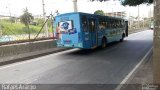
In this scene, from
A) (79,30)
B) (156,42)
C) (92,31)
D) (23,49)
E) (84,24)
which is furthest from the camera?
(92,31)

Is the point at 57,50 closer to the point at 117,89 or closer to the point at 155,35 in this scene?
the point at 117,89

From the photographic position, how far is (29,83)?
332 inches

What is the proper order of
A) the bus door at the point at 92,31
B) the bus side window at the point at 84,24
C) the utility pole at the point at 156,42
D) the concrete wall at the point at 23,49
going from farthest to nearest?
the bus door at the point at 92,31 → the bus side window at the point at 84,24 → the concrete wall at the point at 23,49 → the utility pole at the point at 156,42

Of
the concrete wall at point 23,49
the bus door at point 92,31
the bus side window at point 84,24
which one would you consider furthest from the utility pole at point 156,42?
the bus door at point 92,31

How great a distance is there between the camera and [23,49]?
15547 mm

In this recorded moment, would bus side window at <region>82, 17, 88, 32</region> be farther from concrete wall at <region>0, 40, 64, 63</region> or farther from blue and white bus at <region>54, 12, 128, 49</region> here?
concrete wall at <region>0, 40, 64, 63</region>

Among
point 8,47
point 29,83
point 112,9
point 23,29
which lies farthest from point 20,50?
point 112,9

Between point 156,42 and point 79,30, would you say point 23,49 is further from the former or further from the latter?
point 156,42

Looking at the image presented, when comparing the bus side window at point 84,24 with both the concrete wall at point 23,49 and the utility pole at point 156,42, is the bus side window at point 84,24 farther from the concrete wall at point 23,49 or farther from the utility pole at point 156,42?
the utility pole at point 156,42

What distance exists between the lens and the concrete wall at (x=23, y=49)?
13.9 metres

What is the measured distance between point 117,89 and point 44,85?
2187 mm

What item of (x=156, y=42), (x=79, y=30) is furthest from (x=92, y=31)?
(x=156, y=42)

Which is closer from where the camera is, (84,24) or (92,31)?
(84,24)

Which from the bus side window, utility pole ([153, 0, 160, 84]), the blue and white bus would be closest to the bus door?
the blue and white bus
